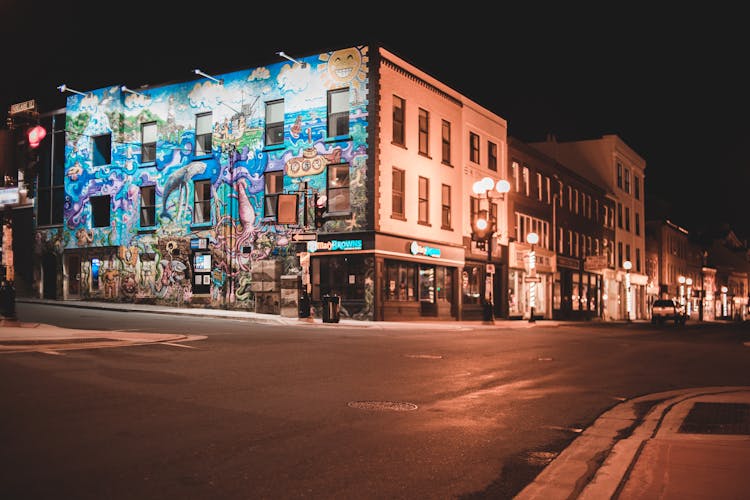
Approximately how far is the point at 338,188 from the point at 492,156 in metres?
14.0

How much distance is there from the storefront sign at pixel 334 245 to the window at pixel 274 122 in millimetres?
5552

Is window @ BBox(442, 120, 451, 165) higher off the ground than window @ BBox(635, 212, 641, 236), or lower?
higher

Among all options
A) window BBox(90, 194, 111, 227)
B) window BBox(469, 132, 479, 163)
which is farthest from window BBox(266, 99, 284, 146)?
window BBox(469, 132, 479, 163)

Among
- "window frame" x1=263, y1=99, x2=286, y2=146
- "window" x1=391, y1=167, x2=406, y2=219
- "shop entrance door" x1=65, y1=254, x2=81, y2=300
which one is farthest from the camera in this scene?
"shop entrance door" x1=65, y1=254, x2=81, y2=300

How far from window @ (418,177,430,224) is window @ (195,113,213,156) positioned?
35.2 feet

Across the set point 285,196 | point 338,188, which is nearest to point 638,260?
point 338,188

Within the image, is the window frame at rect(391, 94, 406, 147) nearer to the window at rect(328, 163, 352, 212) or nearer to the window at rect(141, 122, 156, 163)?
the window at rect(328, 163, 352, 212)

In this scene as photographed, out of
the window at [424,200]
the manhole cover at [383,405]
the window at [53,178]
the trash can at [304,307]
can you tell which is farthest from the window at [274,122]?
the manhole cover at [383,405]

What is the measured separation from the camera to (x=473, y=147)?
41344 millimetres

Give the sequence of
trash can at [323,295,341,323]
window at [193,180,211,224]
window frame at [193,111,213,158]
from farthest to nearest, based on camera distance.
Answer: window frame at [193,111,213,158] < window at [193,180,211,224] < trash can at [323,295,341,323]

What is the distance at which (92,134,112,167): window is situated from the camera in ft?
131

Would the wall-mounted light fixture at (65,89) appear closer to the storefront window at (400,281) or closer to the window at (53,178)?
the window at (53,178)

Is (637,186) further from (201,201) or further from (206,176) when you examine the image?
(201,201)

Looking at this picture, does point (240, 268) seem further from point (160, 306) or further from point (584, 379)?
point (584, 379)
